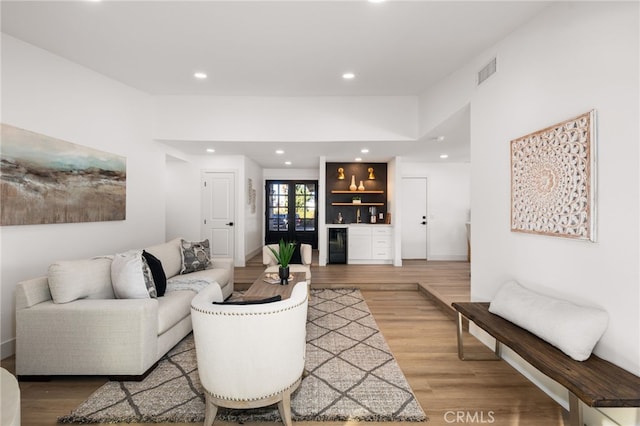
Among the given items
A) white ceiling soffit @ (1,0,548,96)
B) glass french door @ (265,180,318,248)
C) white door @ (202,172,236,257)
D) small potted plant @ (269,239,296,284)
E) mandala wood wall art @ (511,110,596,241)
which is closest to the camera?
mandala wood wall art @ (511,110,596,241)

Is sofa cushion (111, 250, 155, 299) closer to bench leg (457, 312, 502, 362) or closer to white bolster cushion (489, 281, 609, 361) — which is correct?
bench leg (457, 312, 502, 362)

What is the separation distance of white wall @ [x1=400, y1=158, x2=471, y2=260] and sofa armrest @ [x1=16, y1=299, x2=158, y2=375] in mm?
6333

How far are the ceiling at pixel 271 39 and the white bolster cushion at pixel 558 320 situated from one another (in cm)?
228

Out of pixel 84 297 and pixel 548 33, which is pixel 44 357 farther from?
pixel 548 33

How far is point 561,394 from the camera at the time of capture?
83.4 inches

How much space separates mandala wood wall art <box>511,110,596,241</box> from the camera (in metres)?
1.93

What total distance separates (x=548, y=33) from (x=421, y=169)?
16.6ft

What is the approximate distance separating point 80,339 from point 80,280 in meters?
0.47

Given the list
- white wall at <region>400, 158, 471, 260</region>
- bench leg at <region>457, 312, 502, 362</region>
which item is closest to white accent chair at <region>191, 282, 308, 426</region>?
bench leg at <region>457, 312, 502, 362</region>

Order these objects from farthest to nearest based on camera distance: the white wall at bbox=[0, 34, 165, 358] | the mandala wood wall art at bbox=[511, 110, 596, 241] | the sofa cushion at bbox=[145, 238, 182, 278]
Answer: the sofa cushion at bbox=[145, 238, 182, 278] < the white wall at bbox=[0, 34, 165, 358] < the mandala wood wall art at bbox=[511, 110, 596, 241]

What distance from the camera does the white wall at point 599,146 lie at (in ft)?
5.63

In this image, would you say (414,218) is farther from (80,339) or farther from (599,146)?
(80,339)

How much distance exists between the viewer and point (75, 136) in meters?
3.47

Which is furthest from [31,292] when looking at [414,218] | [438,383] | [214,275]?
[414,218]
